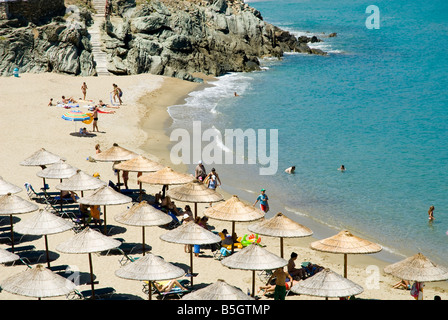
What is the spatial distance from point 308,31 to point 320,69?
27323 millimetres

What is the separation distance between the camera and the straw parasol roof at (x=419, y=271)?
13.8m

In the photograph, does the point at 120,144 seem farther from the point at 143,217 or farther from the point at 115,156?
the point at 143,217

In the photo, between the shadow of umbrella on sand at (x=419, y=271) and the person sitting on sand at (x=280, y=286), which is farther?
the person sitting on sand at (x=280, y=286)

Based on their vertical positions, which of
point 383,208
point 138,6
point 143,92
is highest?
point 138,6

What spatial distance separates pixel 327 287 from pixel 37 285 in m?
6.20

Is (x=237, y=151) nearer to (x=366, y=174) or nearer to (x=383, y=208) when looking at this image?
(x=366, y=174)

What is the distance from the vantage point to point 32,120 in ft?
106

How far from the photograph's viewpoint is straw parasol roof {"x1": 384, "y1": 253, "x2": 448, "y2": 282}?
13.8 meters

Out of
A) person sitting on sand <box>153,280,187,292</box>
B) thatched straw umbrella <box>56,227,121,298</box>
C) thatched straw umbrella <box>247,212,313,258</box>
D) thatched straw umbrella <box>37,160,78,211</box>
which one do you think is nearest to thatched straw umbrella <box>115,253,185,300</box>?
thatched straw umbrella <box>56,227,121,298</box>

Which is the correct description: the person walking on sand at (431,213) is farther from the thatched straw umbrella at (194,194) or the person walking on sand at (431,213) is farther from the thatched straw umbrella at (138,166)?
the thatched straw umbrella at (138,166)

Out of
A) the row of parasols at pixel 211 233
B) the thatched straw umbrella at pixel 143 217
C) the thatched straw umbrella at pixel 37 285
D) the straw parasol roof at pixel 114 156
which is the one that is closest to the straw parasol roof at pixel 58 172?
the row of parasols at pixel 211 233

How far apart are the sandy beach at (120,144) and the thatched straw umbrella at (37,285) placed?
6.70ft
